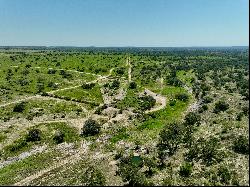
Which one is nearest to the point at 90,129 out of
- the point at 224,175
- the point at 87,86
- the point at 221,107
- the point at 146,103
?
the point at 146,103

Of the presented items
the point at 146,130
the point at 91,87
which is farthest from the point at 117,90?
the point at 146,130

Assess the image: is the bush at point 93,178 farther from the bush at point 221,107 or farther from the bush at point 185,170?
the bush at point 221,107

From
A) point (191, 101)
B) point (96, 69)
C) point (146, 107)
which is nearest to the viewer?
point (146, 107)

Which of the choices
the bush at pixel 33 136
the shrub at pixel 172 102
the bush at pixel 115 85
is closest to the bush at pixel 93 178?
the bush at pixel 33 136

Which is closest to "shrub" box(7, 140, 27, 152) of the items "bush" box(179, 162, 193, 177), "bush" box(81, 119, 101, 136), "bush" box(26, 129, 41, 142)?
"bush" box(26, 129, 41, 142)

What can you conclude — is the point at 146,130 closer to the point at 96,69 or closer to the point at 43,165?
the point at 43,165

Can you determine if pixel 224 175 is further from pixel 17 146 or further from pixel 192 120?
pixel 17 146

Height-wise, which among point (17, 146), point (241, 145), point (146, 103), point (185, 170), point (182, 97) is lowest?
point (17, 146)

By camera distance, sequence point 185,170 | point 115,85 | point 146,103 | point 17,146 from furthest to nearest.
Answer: point 115,85 → point 146,103 → point 17,146 → point 185,170
